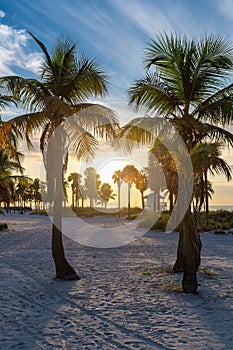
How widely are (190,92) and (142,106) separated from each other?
59.7 inches

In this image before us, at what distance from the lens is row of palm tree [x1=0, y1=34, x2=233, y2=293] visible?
369 inches

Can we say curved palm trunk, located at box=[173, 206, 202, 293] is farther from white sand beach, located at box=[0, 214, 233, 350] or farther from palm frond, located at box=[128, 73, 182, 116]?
palm frond, located at box=[128, 73, 182, 116]

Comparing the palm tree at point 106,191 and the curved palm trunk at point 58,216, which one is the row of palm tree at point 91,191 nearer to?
the palm tree at point 106,191

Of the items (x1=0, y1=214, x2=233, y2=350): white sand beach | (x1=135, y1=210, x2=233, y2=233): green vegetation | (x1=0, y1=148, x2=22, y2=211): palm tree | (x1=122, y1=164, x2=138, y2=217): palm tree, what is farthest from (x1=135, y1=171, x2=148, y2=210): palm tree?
(x1=0, y1=214, x2=233, y2=350): white sand beach

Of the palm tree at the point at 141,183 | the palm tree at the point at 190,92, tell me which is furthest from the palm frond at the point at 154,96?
the palm tree at the point at 141,183

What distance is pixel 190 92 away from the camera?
979 centimetres

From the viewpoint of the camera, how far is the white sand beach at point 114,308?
19.7 ft

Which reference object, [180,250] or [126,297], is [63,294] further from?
[180,250]

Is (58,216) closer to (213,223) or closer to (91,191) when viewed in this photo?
(213,223)

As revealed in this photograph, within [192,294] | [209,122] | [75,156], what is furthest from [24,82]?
[192,294]

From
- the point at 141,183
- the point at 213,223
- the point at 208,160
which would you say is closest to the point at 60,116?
the point at 208,160

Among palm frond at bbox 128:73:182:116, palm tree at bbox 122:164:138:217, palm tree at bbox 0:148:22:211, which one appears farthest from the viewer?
palm tree at bbox 122:164:138:217

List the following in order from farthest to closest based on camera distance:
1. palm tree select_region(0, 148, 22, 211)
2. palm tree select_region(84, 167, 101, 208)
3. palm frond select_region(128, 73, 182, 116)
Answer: palm tree select_region(84, 167, 101, 208)
palm tree select_region(0, 148, 22, 211)
palm frond select_region(128, 73, 182, 116)

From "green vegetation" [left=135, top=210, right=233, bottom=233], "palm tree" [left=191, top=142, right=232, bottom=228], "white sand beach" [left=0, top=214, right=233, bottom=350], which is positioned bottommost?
"white sand beach" [left=0, top=214, right=233, bottom=350]
